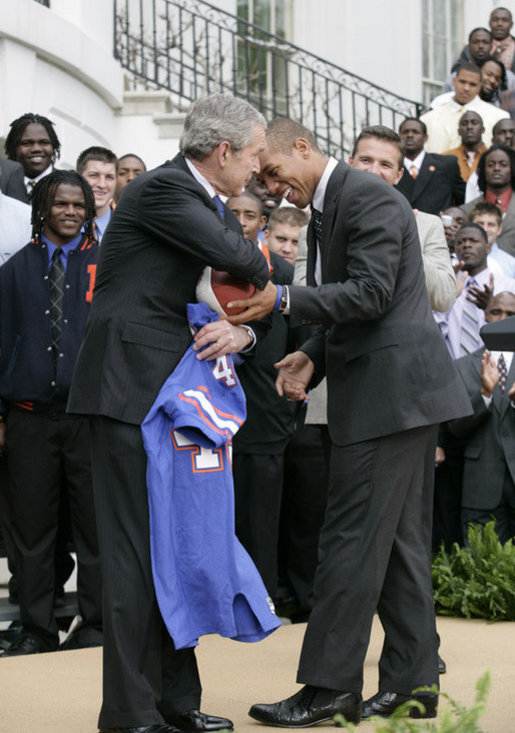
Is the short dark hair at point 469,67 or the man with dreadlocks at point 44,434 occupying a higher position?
the short dark hair at point 469,67

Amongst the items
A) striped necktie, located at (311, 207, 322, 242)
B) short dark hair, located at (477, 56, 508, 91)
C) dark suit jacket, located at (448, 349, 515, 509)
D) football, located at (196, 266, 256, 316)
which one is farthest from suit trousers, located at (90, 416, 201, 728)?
short dark hair, located at (477, 56, 508, 91)

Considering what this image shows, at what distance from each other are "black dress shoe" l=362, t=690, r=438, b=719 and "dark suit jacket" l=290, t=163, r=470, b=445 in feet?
3.12

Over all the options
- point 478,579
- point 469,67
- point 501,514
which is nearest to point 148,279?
point 478,579

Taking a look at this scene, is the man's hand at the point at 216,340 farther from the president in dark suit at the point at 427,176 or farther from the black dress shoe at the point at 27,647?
the president in dark suit at the point at 427,176

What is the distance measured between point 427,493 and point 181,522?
3.51ft

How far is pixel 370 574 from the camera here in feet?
13.9

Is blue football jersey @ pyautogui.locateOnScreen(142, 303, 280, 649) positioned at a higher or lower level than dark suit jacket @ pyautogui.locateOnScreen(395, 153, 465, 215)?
lower

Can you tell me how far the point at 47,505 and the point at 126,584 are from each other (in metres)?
1.99

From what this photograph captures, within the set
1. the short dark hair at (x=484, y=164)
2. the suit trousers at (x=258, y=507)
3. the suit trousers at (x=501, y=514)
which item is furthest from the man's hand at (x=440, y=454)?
the short dark hair at (x=484, y=164)

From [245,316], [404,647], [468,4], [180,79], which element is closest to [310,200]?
[245,316]

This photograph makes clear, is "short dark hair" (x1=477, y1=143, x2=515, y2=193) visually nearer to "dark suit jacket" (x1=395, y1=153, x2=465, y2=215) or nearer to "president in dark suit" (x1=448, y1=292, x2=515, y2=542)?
"dark suit jacket" (x1=395, y1=153, x2=465, y2=215)

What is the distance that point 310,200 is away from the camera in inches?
175

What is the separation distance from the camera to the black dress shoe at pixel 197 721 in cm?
415

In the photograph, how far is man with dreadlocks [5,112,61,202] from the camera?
743 centimetres
